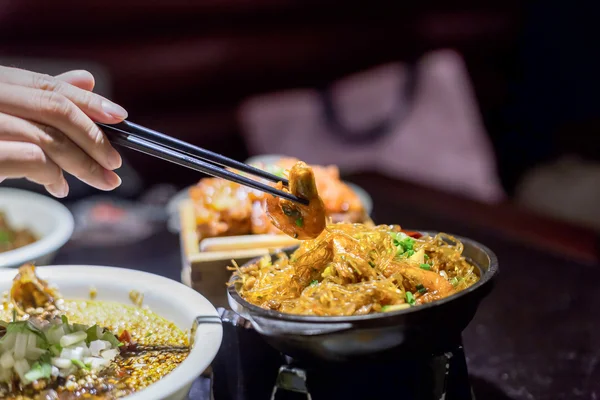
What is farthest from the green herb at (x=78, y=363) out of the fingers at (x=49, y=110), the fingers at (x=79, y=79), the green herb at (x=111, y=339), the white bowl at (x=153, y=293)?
the fingers at (x=79, y=79)

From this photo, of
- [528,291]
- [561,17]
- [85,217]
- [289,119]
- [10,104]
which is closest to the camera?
[10,104]

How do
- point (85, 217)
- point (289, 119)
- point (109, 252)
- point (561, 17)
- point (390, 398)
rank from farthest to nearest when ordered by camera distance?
point (561, 17) → point (289, 119) → point (85, 217) → point (109, 252) → point (390, 398)

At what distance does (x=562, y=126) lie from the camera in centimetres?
530

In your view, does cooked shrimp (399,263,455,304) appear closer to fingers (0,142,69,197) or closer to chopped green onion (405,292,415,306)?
chopped green onion (405,292,415,306)

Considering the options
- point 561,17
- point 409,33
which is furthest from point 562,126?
point 409,33

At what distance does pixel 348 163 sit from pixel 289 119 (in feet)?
2.06

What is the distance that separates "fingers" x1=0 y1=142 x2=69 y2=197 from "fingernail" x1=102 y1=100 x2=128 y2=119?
159 mm

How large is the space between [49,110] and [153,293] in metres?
0.54

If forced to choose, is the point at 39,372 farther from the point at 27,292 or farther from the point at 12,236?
the point at 12,236

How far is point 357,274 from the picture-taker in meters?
1.35

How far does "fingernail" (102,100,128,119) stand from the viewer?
128 centimetres

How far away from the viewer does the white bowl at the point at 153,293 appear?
126 centimetres

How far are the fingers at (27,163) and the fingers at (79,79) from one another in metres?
0.20

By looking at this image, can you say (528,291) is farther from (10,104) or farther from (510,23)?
(510,23)
